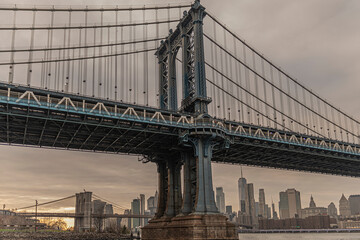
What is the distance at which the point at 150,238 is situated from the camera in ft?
241

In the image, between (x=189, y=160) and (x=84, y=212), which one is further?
(x=84, y=212)

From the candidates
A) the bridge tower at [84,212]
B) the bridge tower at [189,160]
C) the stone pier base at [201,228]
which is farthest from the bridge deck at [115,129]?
the bridge tower at [84,212]

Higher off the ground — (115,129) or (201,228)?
(115,129)

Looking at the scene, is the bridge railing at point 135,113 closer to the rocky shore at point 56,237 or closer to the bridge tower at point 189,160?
the bridge tower at point 189,160

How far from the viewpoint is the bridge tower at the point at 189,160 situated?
58188 mm

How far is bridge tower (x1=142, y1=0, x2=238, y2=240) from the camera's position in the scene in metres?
58.2

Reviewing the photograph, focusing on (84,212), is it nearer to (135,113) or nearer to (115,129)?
(115,129)

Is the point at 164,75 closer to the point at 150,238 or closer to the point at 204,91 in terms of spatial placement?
the point at 204,91

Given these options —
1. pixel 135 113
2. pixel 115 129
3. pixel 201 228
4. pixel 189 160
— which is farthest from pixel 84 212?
pixel 201 228

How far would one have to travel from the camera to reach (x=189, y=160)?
2598 inches

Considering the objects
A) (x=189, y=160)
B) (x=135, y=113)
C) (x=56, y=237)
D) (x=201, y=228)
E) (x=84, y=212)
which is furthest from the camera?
(x=84, y=212)

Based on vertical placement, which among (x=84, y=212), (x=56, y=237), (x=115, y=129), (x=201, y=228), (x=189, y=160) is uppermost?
(x=115, y=129)

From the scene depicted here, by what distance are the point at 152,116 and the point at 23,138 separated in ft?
69.1

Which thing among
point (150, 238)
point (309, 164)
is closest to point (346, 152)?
point (309, 164)
